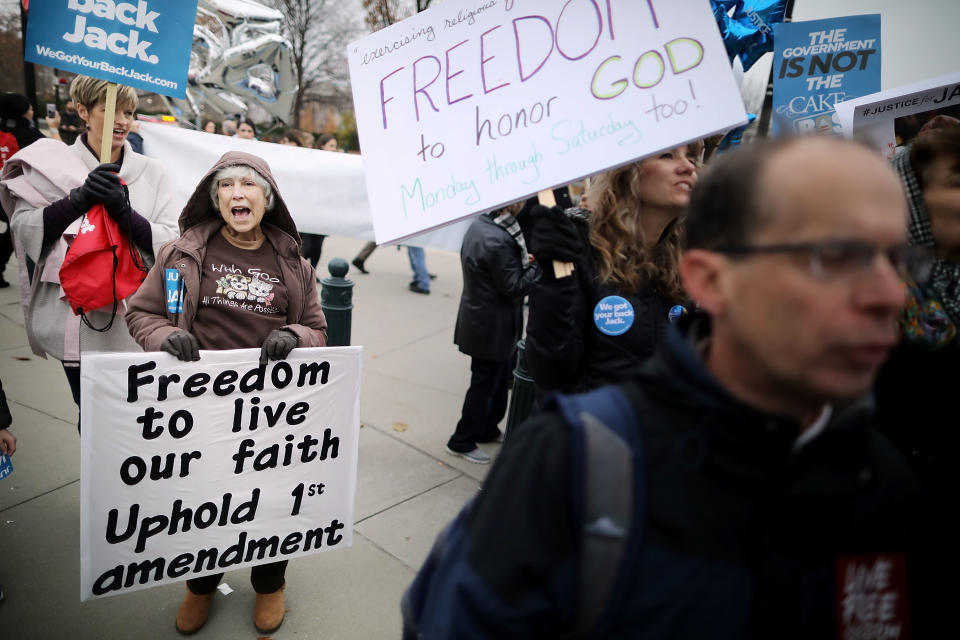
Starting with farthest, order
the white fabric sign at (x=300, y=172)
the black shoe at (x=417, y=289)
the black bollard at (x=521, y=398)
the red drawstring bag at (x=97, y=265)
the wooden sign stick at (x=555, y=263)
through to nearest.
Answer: the black shoe at (x=417, y=289) < the white fabric sign at (x=300, y=172) < the black bollard at (x=521, y=398) < the red drawstring bag at (x=97, y=265) < the wooden sign stick at (x=555, y=263)

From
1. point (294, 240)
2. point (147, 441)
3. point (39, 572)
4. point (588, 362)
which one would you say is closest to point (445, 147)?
point (588, 362)

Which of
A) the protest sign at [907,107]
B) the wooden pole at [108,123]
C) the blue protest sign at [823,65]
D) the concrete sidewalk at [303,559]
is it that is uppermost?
the blue protest sign at [823,65]

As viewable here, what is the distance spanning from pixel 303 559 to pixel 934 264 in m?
2.88

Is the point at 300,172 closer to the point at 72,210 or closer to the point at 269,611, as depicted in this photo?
the point at 72,210

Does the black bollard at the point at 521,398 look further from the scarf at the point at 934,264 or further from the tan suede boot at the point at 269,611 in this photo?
the scarf at the point at 934,264

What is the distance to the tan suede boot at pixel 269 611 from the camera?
8.87 ft

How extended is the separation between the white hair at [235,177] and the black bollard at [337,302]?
1.89 metres

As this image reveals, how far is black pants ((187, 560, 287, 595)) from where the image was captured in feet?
8.82

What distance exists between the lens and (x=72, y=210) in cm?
283

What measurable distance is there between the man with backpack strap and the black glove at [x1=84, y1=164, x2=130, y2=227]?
96.3 inches

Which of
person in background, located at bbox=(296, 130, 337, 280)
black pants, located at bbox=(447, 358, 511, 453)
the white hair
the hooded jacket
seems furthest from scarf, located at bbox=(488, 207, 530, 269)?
person in background, located at bbox=(296, 130, 337, 280)

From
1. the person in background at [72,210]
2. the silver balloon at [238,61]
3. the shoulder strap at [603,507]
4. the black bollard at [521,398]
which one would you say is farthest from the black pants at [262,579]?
the silver balloon at [238,61]

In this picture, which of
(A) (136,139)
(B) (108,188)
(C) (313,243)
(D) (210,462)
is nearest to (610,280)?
(D) (210,462)

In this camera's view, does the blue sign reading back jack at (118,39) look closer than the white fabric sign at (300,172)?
Yes
